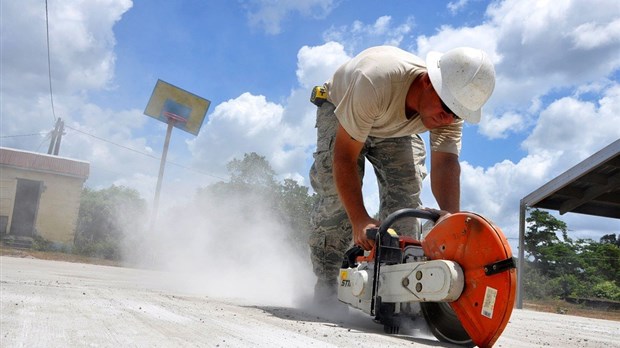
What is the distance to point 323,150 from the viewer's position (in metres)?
3.89

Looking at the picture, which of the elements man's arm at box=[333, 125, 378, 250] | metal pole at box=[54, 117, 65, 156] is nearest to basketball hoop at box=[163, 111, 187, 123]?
metal pole at box=[54, 117, 65, 156]

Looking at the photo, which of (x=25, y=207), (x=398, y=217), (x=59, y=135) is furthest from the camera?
(x=59, y=135)

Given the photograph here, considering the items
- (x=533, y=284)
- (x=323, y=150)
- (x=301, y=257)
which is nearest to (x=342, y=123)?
(x=323, y=150)

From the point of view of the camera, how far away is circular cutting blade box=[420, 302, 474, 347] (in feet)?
7.40

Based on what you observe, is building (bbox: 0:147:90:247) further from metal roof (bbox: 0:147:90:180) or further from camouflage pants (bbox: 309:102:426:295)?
camouflage pants (bbox: 309:102:426:295)

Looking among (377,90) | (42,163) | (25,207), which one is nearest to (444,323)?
(377,90)

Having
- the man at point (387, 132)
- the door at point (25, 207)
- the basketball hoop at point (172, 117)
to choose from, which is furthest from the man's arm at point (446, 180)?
the door at point (25, 207)

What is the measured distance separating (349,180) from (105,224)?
2416cm

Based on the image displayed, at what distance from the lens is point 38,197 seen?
2172 centimetres

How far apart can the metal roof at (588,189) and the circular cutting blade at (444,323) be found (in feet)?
23.2

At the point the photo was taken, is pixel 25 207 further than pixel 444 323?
Yes

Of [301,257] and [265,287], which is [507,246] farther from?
[301,257]

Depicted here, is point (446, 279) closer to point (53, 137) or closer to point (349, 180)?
point (349, 180)

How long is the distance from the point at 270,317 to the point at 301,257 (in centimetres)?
516
